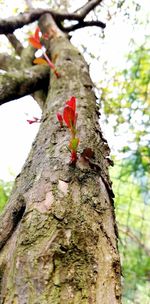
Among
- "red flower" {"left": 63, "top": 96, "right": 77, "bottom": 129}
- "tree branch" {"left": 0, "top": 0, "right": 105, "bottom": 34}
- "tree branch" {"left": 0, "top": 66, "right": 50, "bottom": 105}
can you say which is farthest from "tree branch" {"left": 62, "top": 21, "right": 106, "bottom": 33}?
"red flower" {"left": 63, "top": 96, "right": 77, "bottom": 129}

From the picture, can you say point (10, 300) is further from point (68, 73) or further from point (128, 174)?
point (128, 174)

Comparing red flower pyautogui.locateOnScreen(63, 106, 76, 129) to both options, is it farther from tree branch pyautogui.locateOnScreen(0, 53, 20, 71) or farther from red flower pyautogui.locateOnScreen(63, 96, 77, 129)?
tree branch pyautogui.locateOnScreen(0, 53, 20, 71)

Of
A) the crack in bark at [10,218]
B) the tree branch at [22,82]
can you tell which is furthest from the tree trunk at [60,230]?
the tree branch at [22,82]

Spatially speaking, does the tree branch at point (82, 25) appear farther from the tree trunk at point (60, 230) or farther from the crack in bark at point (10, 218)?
the crack in bark at point (10, 218)

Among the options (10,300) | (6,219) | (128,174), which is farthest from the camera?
(128,174)

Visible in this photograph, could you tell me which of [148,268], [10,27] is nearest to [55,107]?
[10,27]

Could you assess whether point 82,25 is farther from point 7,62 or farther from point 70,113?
point 70,113

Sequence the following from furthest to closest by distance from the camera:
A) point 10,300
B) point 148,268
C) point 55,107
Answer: point 148,268 < point 55,107 < point 10,300

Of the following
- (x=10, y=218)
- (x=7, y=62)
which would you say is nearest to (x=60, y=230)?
(x=10, y=218)
